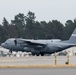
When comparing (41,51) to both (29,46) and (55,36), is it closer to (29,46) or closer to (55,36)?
(29,46)

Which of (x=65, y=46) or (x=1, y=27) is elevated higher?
(x=1, y=27)

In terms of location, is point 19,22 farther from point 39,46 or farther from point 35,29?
point 39,46

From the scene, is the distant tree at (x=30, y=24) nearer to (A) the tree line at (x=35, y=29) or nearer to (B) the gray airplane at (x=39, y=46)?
(A) the tree line at (x=35, y=29)

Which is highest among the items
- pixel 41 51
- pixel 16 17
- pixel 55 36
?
pixel 16 17

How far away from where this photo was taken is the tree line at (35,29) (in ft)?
454

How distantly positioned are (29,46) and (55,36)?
2470 inches

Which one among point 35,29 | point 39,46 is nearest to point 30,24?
point 35,29

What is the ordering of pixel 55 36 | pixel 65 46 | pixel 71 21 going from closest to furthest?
pixel 65 46
pixel 55 36
pixel 71 21

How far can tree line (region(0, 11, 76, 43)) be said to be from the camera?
138 meters

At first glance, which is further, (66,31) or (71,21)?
(71,21)

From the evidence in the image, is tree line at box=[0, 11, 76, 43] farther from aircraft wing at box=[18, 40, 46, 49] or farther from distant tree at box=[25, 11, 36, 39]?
aircraft wing at box=[18, 40, 46, 49]

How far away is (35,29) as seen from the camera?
148 m

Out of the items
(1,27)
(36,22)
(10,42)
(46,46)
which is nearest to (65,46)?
(46,46)

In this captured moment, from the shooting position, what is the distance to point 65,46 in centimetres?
7431
